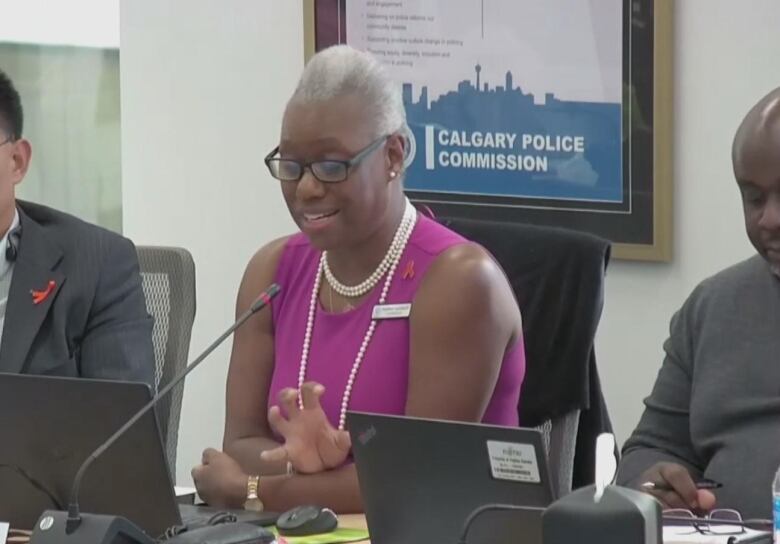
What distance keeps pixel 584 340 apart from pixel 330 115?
601mm

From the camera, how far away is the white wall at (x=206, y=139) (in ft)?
13.5

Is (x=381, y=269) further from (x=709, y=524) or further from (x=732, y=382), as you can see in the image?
(x=709, y=524)

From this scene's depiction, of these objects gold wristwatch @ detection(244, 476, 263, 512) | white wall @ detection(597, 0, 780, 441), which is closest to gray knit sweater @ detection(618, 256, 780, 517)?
gold wristwatch @ detection(244, 476, 263, 512)

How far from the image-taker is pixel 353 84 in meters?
2.53

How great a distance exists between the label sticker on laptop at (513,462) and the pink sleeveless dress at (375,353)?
776 mm

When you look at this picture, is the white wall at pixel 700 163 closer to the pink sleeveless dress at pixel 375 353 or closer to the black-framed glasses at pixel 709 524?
the pink sleeveless dress at pixel 375 353

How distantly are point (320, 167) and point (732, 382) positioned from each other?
2.41 ft

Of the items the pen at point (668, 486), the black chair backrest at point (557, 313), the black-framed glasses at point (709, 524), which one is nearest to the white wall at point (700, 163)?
the black chair backrest at point (557, 313)

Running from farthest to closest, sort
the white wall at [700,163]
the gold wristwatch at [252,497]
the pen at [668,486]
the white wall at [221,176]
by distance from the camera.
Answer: the white wall at [221,176], the white wall at [700,163], the gold wristwatch at [252,497], the pen at [668,486]

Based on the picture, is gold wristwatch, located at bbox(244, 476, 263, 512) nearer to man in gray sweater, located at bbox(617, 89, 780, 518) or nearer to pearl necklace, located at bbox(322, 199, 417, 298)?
pearl necklace, located at bbox(322, 199, 417, 298)

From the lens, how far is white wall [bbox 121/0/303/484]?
13.5ft

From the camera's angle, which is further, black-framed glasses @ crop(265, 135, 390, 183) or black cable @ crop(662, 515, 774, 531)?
black-framed glasses @ crop(265, 135, 390, 183)

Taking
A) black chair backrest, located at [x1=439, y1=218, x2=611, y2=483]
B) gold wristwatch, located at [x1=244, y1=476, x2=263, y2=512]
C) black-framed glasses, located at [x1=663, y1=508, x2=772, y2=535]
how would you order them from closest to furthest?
black-framed glasses, located at [x1=663, y1=508, x2=772, y2=535], gold wristwatch, located at [x1=244, y1=476, x2=263, y2=512], black chair backrest, located at [x1=439, y1=218, x2=611, y2=483]

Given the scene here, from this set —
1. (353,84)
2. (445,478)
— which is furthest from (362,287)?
(445,478)
